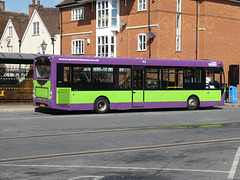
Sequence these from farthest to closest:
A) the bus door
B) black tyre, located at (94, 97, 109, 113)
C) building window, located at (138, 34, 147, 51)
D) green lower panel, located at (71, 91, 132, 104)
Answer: building window, located at (138, 34, 147, 51)
the bus door
black tyre, located at (94, 97, 109, 113)
green lower panel, located at (71, 91, 132, 104)

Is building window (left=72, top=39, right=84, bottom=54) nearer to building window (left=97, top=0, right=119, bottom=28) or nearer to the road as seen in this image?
building window (left=97, top=0, right=119, bottom=28)

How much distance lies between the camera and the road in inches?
263

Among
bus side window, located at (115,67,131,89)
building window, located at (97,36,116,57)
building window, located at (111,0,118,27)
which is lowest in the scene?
bus side window, located at (115,67,131,89)

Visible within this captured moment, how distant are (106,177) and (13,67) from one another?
18.3 metres

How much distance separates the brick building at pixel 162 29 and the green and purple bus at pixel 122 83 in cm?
1137

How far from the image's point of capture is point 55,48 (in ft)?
163

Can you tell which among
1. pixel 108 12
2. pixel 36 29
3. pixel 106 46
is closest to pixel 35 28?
pixel 36 29

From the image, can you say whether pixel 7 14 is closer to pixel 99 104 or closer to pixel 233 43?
pixel 233 43

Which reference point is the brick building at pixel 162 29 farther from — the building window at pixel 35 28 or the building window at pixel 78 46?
the building window at pixel 35 28

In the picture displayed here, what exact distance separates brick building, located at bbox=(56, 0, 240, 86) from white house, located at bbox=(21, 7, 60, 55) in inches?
415

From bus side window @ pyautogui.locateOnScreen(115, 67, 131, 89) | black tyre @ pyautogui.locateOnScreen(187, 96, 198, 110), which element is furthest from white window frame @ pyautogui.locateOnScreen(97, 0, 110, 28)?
bus side window @ pyautogui.locateOnScreen(115, 67, 131, 89)

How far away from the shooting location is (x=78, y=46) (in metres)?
41.2

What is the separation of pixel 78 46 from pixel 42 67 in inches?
868

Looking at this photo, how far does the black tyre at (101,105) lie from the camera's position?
64.9ft
